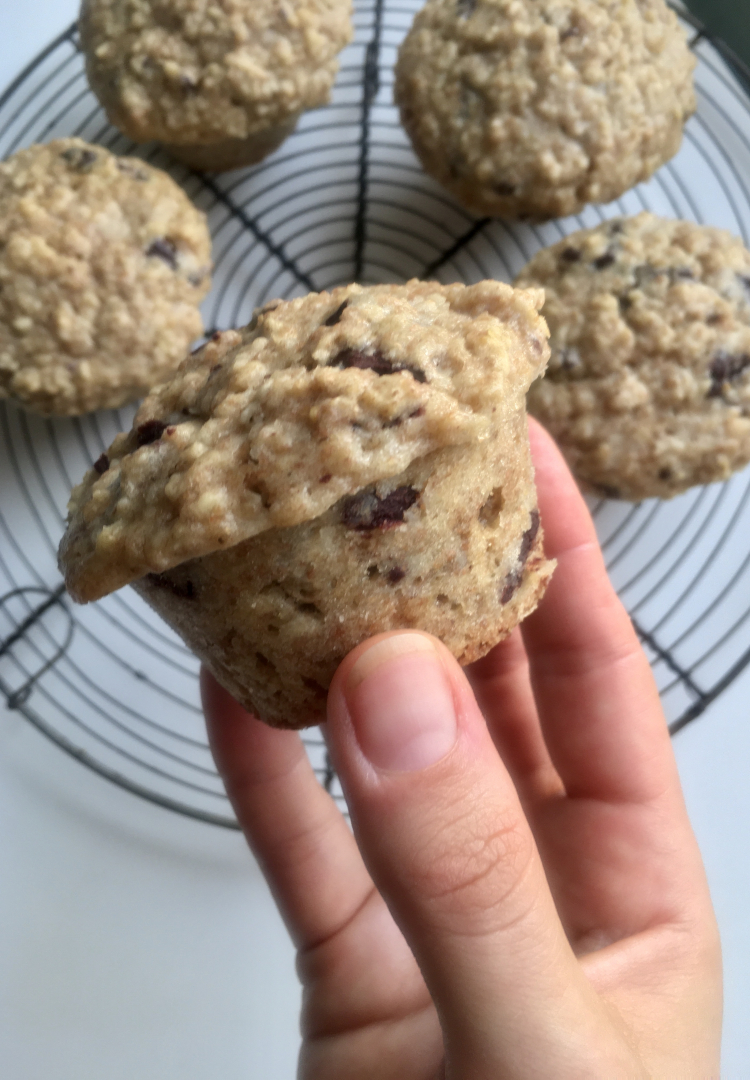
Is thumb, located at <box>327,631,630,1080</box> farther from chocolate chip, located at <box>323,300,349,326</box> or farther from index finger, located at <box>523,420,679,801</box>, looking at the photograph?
index finger, located at <box>523,420,679,801</box>

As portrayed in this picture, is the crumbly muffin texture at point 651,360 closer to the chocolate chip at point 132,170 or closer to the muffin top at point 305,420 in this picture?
the muffin top at point 305,420

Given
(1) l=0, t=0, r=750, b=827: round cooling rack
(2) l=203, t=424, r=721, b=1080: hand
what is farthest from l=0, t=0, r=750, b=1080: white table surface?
(2) l=203, t=424, r=721, b=1080: hand

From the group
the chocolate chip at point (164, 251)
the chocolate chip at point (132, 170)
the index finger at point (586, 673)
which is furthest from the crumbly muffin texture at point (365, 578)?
the chocolate chip at point (132, 170)

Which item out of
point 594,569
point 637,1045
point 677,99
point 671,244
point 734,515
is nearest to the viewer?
point 637,1045

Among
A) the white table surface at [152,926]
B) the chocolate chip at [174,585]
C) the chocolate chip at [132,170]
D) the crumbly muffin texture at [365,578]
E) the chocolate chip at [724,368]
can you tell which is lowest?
the white table surface at [152,926]

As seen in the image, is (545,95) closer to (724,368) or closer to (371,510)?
(724,368)

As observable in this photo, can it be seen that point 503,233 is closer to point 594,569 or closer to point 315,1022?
point 594,569

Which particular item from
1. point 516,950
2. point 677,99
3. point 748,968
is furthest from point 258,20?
point 748,968
